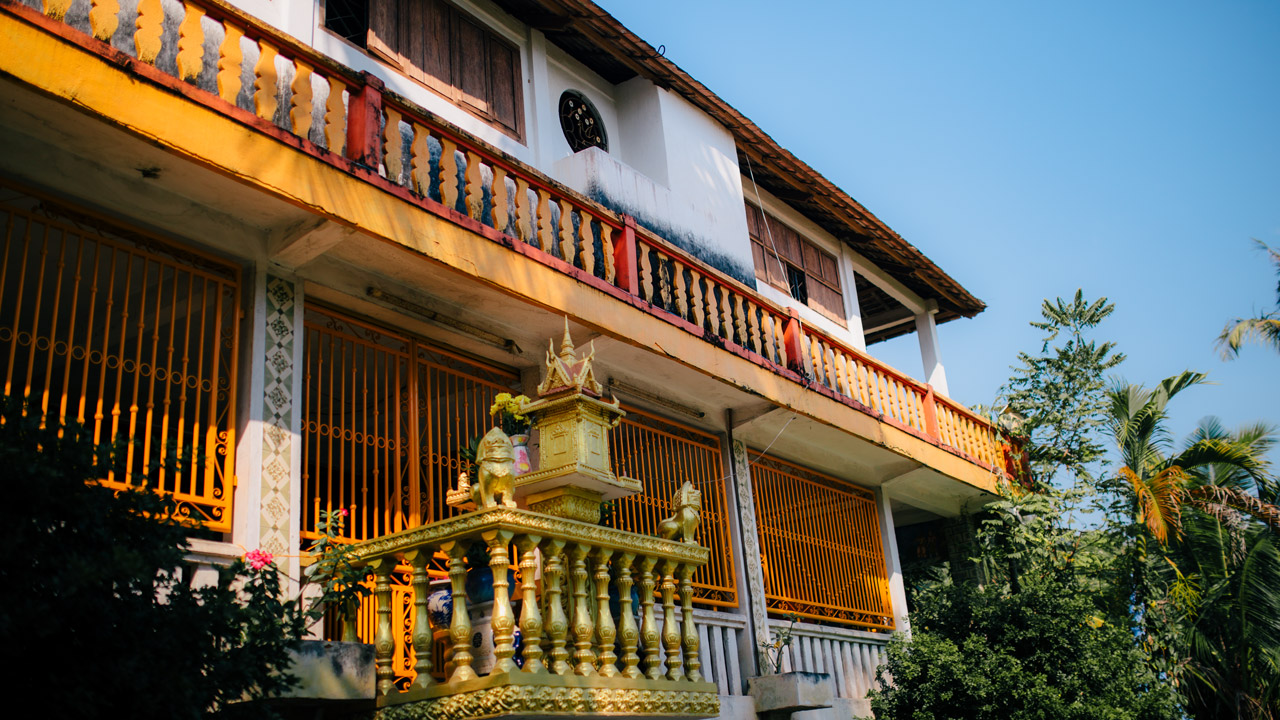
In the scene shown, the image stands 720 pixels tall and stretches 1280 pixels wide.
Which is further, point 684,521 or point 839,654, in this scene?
point 839,654

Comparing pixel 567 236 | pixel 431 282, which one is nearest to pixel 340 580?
pixel 431 282

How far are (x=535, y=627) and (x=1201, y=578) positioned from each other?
11.6 m

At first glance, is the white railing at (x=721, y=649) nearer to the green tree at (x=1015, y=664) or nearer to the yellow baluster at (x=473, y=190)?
the green tree at (x=1015, y=664)

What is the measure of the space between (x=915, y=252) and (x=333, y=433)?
10.1 meters

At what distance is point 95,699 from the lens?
139 inches

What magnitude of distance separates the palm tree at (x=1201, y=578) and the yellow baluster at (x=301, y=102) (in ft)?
36.2

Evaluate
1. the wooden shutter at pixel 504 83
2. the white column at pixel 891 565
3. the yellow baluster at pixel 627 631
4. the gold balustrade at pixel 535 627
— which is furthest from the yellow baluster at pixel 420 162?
the white column at pixel 891 565

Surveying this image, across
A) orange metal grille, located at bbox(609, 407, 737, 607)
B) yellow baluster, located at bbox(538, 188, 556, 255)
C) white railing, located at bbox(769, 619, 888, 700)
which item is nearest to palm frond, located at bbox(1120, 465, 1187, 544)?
white railing, located at bbox(769, 619, 888, 700)

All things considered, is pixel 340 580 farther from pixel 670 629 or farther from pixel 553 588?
pixel 670 629

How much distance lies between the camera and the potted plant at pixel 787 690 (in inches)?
346

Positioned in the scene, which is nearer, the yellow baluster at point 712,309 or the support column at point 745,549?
the yellow baluster at point 712,309

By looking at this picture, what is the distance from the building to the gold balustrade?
2.79 feet

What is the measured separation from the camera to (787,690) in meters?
8.82

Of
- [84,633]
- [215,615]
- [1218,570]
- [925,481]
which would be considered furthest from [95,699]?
[1218,570]
